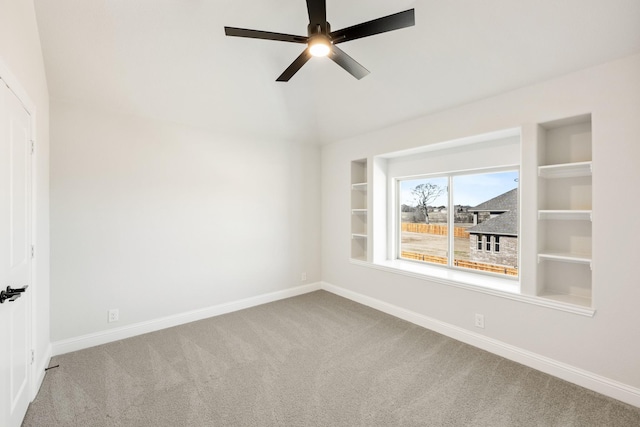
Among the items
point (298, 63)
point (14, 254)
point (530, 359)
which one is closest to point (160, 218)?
point (14, 254)

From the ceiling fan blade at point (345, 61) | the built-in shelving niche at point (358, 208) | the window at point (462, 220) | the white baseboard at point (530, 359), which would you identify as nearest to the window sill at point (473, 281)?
the window at point (462, 220)

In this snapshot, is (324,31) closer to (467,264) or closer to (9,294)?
(9,294)

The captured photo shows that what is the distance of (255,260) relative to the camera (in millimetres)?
4176

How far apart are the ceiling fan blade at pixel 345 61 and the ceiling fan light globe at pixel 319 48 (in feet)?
0.17

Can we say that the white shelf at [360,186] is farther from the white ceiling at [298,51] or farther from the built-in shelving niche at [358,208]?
the white ceiling at [298,51]

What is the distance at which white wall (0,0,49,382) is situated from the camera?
5.66 feet

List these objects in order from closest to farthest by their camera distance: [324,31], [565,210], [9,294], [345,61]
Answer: [9,294] → [324,31] → [345,61] → [565,210]

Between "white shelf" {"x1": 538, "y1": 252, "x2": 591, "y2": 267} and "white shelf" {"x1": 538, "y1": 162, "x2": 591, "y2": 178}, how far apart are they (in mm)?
709

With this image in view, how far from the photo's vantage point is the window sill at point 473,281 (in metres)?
2.41

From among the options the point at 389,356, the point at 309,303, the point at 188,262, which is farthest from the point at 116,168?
the point at 389,356

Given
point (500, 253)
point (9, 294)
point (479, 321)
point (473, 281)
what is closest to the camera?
point (9, 294)

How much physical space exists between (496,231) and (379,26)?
2691 mm

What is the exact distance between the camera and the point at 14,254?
179 cm

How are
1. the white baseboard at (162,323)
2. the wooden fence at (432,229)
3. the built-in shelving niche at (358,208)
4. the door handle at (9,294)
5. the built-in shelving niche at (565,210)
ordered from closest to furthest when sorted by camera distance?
the door handle at (9,294) → the built-in shelving niche at (565,210) → the white baseboard at (162,323) → the wooden fence at (432,229) → the built-in shelving niche at (358,208)
